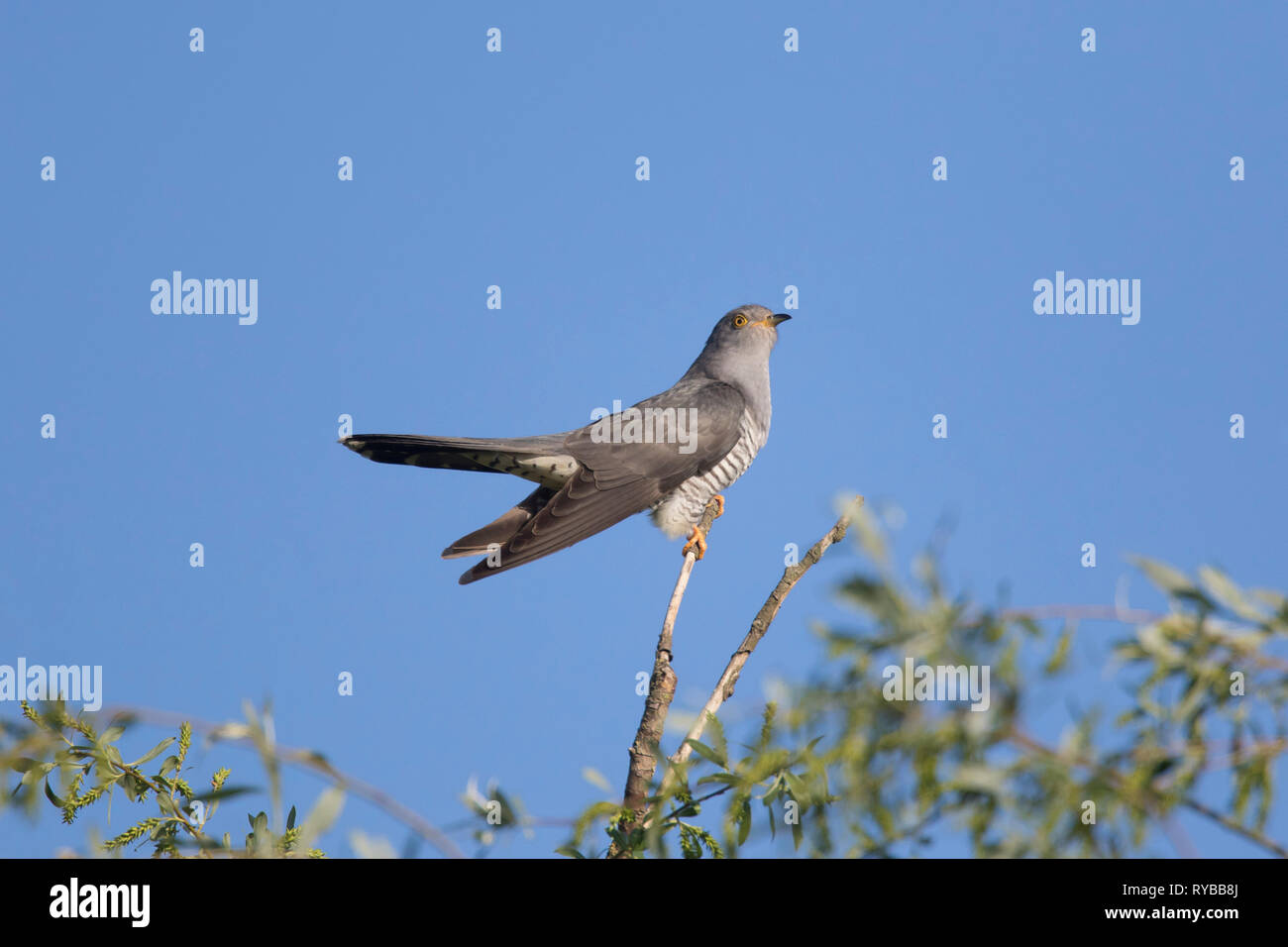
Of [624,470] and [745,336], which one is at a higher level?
[745,336]

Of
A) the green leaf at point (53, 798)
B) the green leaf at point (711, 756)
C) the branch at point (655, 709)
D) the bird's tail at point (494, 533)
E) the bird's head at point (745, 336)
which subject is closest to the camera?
the green leaf at point (711, 756)

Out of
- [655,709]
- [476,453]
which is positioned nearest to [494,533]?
[476,453]

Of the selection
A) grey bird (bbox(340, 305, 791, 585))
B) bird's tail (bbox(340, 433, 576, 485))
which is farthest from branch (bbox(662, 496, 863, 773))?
bird's tail (bbox(340, 433, 576, 485))

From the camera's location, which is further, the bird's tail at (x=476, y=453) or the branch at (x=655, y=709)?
the bird's tail at (x=476, y=453)

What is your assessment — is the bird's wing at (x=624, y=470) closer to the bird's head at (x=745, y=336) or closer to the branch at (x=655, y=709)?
the bird's head at (x=745, y=336)

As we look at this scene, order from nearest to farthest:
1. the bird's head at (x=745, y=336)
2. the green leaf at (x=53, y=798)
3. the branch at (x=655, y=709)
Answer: the green leaf at (x=53, y=798) → the branch at (x=655, y=709) → the bird's head at (x=745, y=336)

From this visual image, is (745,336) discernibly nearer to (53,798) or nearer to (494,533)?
(494,533)

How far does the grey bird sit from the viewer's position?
16.6ft

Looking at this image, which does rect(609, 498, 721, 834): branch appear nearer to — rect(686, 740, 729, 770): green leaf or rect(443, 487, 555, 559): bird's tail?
rect(686, 740, 729, 770): green leaf

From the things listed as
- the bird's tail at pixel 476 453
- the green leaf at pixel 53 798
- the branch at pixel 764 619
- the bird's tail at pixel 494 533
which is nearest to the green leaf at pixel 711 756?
the branch at pixel 764 619

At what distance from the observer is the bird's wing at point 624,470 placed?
16.5ft

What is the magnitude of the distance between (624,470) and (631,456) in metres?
0.13

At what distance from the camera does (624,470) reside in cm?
581
